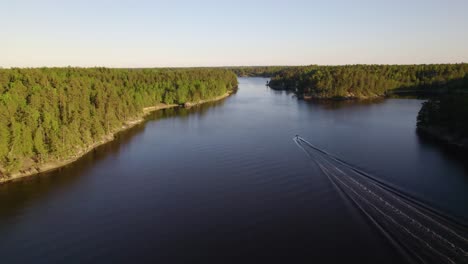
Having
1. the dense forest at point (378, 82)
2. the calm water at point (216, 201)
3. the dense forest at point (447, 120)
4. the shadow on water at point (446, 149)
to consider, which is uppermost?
the dense forest at point (378, 82)

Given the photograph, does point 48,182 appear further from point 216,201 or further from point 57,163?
point 216,201

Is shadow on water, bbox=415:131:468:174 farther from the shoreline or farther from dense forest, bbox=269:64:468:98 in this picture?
dense forest, bbox=269:64:468:98

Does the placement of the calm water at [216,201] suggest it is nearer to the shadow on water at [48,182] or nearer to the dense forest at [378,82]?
the shadow on water at [48,182]

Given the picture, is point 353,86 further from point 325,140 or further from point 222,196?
point 222,196

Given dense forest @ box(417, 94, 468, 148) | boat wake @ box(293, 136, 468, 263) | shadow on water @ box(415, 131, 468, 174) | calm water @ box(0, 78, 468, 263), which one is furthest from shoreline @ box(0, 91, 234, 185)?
dense forest @ box(417, 94, 468, 148)

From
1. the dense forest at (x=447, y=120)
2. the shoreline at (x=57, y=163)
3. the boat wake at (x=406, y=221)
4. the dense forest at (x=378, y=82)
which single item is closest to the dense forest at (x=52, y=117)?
the shoreline at (x=57, y=163)

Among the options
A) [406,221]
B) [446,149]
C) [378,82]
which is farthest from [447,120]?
[378,82]

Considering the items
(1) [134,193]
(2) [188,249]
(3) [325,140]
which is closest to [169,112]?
(3) [325,140]
